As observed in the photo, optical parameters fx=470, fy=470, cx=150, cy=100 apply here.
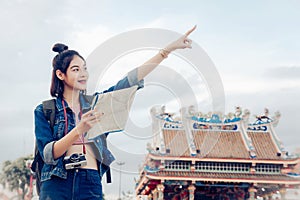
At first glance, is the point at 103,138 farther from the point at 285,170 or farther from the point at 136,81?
the point at 285,170

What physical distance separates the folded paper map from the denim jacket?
93mm

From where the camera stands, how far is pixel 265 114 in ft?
48.7

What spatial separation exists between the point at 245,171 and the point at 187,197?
1.89 metres

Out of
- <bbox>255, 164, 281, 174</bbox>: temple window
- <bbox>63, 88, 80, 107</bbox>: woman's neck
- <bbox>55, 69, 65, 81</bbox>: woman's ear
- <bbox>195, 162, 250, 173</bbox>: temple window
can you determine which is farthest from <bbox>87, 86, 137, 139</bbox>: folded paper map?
<bbox>255, 164, 281, 174</bbox>: temple window

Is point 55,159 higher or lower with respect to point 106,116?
lower

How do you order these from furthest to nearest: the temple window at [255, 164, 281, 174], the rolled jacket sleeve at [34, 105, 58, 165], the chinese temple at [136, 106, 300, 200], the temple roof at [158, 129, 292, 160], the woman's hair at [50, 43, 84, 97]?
1. the temple window at [255, 164, 281, 174]
2. the temple roof at [158, 129, 292, 160]
3. the chinese temple at [136, 106, 300, 200]
4. the woman's hair at [50, 43, 84, 97]
5. the rolled jacket sleeve at [34, 105, 58, 165]

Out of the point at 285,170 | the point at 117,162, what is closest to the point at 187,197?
the point at 285,170

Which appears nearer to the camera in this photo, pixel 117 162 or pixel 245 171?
pixel 117 162

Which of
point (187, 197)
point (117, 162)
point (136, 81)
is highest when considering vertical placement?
point (136, 81)

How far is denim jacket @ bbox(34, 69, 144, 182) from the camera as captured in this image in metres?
2.76

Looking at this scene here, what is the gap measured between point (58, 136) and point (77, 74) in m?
0.40

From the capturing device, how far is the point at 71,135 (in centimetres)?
267

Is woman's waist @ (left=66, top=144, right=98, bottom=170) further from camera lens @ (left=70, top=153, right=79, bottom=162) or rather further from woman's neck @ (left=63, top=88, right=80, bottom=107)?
woman's neck @ (left=63, top=88, right=80, bottom=107)

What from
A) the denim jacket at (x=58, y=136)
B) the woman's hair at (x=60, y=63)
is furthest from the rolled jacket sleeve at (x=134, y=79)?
the woman's hair at (x=60, y=63)
